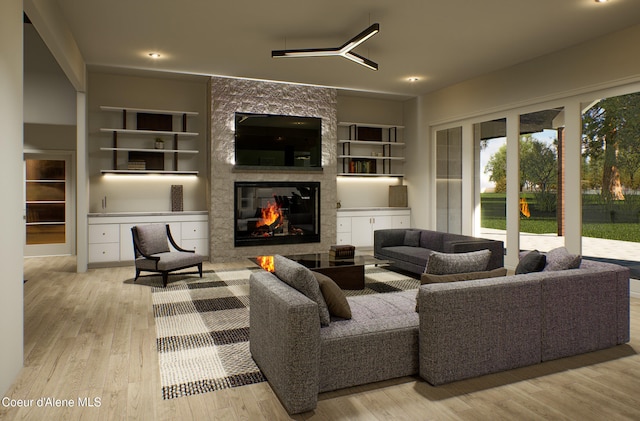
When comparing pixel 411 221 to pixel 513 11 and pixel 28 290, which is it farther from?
pixel 28 290

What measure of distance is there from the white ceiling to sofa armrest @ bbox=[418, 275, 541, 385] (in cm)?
297

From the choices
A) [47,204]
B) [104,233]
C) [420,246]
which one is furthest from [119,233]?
[420,246]

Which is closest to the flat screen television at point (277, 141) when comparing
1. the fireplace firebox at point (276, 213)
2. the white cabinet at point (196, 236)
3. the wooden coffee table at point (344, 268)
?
the fireplace firebox at point (276, 213)

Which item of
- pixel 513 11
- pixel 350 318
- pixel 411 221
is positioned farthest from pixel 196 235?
pixel 513 11

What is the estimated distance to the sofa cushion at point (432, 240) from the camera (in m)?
6.17

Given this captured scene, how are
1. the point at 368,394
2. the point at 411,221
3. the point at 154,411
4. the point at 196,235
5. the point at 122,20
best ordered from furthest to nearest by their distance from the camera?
1. the point at 411,221
2. the point at 196,235
3. the point at 122,20
4. the point at 368,394
5. the point at 154,411

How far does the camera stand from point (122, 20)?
4770mm

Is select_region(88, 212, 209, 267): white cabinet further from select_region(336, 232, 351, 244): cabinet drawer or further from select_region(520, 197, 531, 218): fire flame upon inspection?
select_region(520, 197, 531, 218): fire flame

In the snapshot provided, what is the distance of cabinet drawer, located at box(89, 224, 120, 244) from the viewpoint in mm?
6539

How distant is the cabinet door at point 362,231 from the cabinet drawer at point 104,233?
4022 mm

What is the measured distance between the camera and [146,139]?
727 cm

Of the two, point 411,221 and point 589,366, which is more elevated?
point 411,221

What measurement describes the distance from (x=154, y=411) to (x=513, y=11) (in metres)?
4.70

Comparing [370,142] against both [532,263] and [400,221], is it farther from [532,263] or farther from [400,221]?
[532,263]
